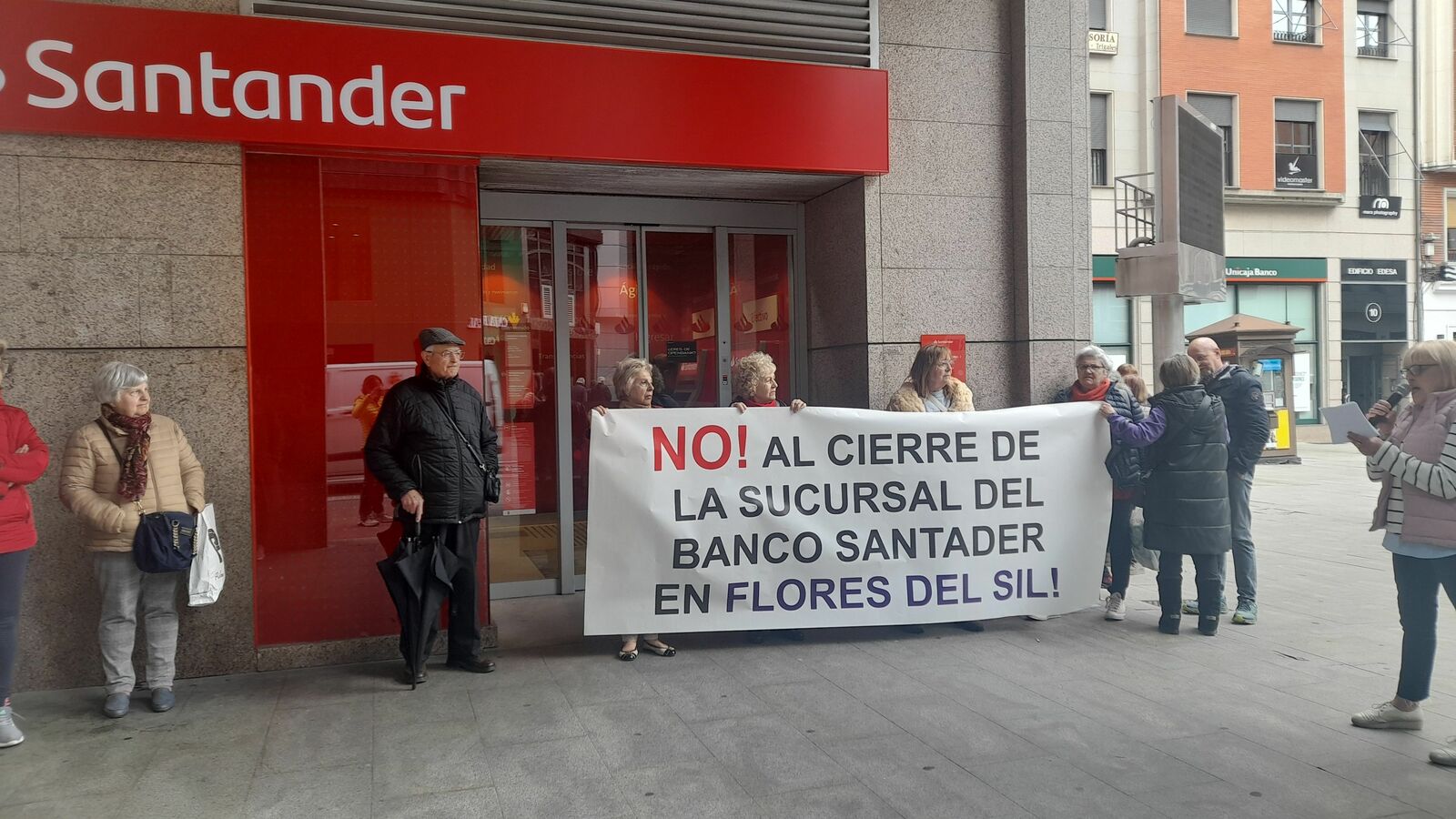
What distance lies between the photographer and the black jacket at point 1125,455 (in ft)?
20.8

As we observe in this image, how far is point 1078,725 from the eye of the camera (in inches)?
180

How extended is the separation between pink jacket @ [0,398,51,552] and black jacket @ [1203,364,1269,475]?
6.48m

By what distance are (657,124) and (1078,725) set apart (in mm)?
4218

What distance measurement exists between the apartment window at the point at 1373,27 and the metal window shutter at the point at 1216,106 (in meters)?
4.25

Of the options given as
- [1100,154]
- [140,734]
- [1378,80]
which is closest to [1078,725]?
[140,734]

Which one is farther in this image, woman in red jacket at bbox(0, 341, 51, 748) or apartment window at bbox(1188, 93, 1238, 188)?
apartment window at bbox(1188, 93, 1238, 188)

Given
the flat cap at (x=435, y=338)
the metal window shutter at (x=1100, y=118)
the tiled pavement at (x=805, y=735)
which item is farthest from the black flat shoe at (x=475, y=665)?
the metal window shutter at (x=1100, y=118)

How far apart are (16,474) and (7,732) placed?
1.12 meters

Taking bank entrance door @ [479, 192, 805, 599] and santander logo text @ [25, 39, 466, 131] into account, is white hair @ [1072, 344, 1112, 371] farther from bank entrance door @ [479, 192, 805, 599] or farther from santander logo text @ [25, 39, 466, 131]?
santander logo text @ [25, 39, 466, 131]

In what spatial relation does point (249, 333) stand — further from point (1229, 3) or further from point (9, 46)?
point (1229, 3)

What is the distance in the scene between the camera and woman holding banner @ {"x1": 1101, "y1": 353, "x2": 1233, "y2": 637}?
239 inches

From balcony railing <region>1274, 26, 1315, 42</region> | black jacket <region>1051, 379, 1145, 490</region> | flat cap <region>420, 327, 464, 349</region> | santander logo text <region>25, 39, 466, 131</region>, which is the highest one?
balcony railing <region>1274, 26, 1315, 42</region>

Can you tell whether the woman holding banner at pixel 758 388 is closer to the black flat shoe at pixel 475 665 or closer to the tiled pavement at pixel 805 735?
the tiled pavement at pixel 805 735

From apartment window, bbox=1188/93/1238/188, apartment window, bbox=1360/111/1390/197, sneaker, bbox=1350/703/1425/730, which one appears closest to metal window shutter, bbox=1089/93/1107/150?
apartment window, bbox=1188/93/1238/188
